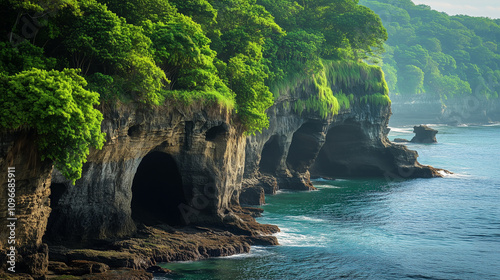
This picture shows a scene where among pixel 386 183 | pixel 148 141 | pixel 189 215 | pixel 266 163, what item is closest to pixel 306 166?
pixel 266 163

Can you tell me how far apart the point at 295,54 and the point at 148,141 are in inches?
1018

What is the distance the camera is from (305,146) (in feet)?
213

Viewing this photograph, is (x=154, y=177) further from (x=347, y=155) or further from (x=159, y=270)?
(x=347, y=155)

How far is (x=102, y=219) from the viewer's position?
3356 cm

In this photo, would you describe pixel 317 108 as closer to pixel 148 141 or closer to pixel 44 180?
pixel 148 141

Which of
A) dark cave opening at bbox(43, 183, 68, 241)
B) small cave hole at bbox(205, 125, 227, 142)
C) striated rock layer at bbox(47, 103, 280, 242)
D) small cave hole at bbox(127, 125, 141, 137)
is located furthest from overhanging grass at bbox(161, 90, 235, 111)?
dark cave opening at bbox(43, 183, 68, 241)

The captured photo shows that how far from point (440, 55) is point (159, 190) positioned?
5267 inches

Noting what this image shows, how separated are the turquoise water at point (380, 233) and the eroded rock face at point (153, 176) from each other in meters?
4.65

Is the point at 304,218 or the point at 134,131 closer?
the point at 134,131

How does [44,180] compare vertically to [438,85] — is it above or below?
below

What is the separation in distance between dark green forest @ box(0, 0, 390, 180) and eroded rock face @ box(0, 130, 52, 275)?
716mm

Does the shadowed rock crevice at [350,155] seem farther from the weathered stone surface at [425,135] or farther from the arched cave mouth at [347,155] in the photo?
the weathered stone surface at [425,135]

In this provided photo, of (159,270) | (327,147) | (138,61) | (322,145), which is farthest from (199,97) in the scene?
(327,147)

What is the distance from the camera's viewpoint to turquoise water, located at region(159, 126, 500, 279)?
34.9 metres
